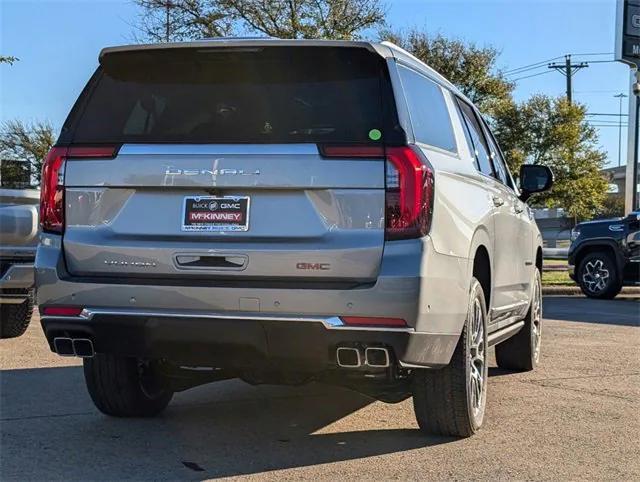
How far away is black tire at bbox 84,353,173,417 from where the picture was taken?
4.92 metres

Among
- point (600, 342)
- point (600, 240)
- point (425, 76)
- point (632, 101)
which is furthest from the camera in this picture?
point (632, 101)

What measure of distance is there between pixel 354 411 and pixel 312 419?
360 mm

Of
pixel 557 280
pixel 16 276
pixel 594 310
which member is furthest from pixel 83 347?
pixel 557 280

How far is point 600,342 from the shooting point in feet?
28.9

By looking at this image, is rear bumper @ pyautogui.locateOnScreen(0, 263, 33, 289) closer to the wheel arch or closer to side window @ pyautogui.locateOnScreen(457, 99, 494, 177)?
side window @ pyautogui.locateOnScreen(457, 99, 494, 177)

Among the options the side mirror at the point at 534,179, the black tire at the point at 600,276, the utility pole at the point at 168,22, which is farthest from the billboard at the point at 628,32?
the side mirror at the point at 534,179

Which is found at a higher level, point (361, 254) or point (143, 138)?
point (143, 138)

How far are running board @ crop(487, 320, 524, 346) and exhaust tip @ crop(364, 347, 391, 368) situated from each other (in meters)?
1.46

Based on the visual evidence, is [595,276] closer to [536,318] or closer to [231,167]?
[536,318]

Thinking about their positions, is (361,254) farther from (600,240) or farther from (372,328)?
(600,240)

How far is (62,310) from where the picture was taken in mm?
4102

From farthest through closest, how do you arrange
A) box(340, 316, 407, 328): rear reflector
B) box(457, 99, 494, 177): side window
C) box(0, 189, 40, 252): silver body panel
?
box(0, 189, 40, 252): silver body panel
box(457, 99, 494, 177): side window
box(340, 316, 407, 328): rear reflector

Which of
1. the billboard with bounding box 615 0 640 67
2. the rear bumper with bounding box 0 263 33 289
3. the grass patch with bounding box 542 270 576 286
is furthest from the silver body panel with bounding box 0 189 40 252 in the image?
the billboard with bounding box 615 0 640 67

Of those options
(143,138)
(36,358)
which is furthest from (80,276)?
(36,358)
